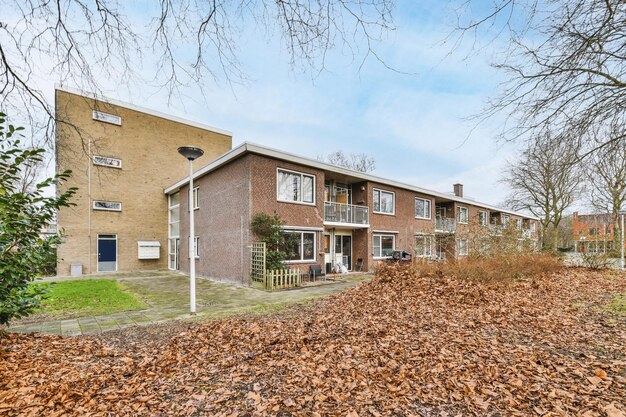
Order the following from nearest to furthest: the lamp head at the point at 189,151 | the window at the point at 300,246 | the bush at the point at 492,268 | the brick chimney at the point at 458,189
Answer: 1. the lamp head at the point at 189,151
2. the bush at the point at 492,268
3. the window at the point at 300,246
4. the brick chimney at the point at 458,189

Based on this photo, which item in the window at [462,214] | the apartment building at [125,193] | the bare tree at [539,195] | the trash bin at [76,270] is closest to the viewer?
the bare tree at [539,195]

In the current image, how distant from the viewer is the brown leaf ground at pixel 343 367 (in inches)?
117

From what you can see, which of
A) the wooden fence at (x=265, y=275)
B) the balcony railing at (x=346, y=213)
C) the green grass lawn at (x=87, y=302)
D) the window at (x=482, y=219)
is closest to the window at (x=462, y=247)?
the window at (x=482, y=219)

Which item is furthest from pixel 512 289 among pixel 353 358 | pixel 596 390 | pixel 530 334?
pixel 353 358

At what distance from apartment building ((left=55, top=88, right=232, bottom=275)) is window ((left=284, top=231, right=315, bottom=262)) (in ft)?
37.2

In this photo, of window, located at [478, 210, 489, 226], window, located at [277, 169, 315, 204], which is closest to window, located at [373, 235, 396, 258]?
window, located at [478, 210, 489, 226]

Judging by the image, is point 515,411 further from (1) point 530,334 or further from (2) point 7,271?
(2) point 7,271

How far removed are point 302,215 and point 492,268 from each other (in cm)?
810

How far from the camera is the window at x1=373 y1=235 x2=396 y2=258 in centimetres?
1909

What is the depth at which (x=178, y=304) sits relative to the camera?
8.92 meters

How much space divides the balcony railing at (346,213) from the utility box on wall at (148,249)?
1196 cm

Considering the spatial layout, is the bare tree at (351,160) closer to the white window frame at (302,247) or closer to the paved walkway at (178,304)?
the white window frame at (302,247)

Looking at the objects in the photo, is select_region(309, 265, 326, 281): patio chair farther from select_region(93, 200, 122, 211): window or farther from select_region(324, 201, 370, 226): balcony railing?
select_region(93, 200, 122, 211): window

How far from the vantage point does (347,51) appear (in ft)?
9.70
